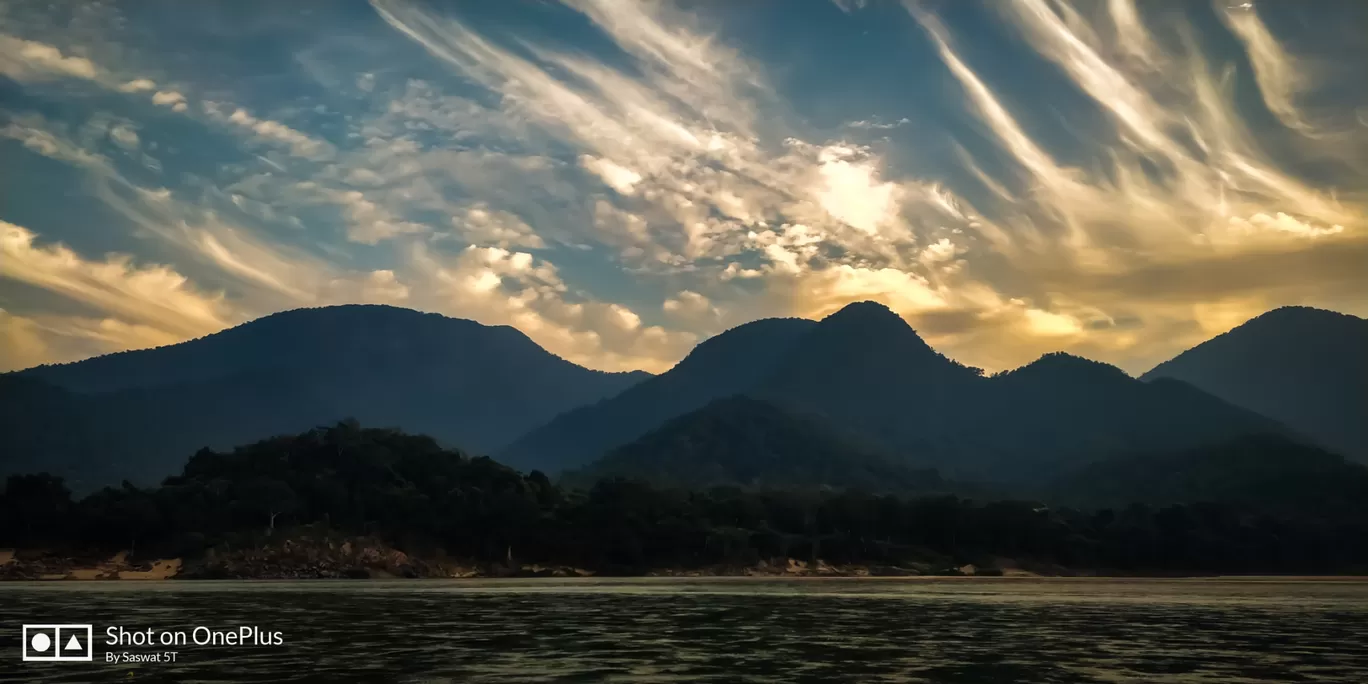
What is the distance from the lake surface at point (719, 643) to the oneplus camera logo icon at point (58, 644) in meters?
0.82

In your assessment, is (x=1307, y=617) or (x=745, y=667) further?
(x=1307, y=617)

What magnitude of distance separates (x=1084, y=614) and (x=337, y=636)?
6548 cm

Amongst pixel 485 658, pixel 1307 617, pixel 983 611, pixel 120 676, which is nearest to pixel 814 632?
pixel 485 658

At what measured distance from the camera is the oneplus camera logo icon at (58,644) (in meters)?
51.7

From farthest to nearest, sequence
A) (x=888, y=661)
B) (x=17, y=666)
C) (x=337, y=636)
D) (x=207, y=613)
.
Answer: (x=207, y=613) < (x=337, y=636) < (x=888, y=661) < (x=17, y=666)

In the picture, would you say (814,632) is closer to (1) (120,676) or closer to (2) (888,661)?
(2) (888,661)

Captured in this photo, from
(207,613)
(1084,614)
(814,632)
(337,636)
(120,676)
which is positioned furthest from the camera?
(1084,614)

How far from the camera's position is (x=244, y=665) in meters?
47.7

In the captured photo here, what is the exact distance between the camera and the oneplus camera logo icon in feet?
169

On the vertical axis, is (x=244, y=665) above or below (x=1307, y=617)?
above

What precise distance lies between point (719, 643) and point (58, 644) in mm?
34772

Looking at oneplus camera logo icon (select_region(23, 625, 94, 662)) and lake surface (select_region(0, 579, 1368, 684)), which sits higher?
oneplus camera logo icon (select_region(23, 625, 94, 662))

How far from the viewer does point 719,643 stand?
201ft

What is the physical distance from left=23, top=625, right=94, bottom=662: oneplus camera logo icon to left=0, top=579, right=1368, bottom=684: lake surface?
0.82 metres
